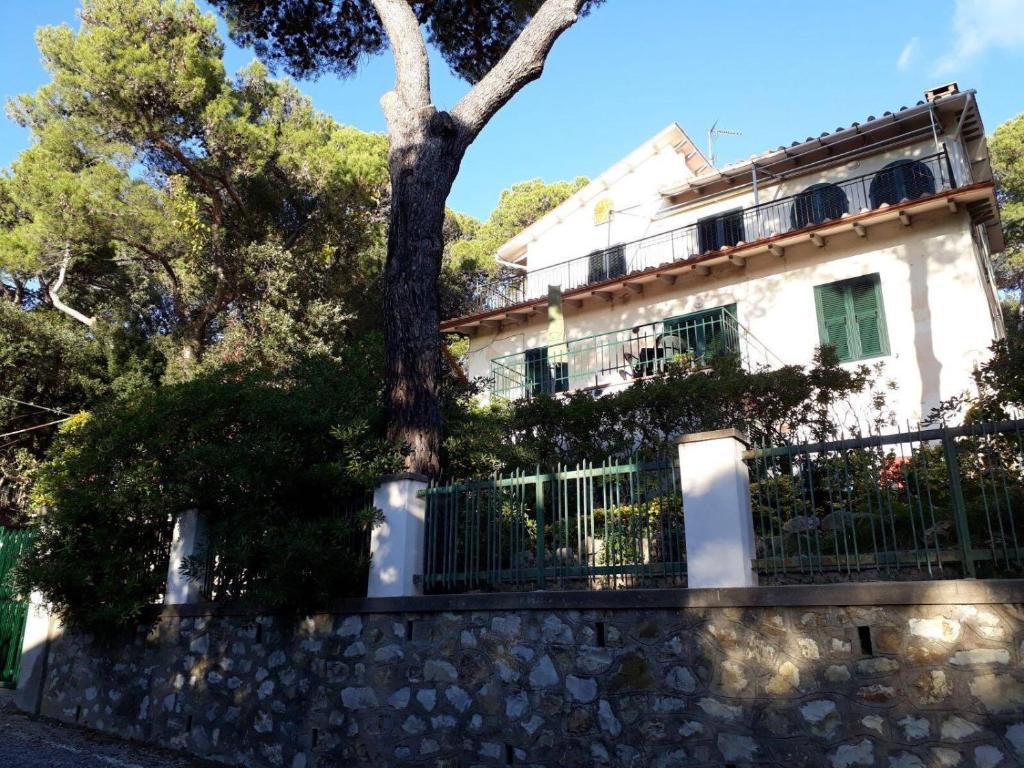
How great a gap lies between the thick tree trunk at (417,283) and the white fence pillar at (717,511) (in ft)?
10.1

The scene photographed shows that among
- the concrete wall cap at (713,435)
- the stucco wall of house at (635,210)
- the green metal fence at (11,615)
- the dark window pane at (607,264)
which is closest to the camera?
the concrete wall cap at (713,435)

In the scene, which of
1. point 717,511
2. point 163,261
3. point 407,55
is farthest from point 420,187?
point 163,261

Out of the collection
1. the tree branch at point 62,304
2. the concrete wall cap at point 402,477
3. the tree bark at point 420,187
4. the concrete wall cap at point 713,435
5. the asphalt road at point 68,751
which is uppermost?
the tree branch at point 62,304

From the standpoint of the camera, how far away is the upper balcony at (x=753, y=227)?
14.4 m

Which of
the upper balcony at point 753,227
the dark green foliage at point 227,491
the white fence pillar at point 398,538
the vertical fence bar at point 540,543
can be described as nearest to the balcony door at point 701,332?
the upper balcony at point 753,227

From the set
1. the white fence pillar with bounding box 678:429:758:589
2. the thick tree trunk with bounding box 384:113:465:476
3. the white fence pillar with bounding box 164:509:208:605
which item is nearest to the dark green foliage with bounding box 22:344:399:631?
the white fence pillar with bounding box 164:509:208:605

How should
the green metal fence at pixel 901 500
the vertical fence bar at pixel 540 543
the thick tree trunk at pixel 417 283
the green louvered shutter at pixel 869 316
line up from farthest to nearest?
the green louvered shutter at pixel 869 316
the thick tree trunk at pixel 417 283
the vertical fence bar at pixel 540 543
the green metal fence at pixel 901 500

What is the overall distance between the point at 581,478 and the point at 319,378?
151 inches

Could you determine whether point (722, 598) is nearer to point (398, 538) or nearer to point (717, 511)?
point (717, 511)

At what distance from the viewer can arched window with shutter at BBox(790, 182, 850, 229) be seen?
15461 millimetres

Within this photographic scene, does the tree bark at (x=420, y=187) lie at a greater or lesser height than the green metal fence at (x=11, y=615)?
greater

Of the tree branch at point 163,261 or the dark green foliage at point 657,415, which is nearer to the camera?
the dark green foliage at point 657,415

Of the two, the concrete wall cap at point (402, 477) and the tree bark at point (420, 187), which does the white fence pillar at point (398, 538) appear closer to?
the concrete wall cap at point (402, 477)

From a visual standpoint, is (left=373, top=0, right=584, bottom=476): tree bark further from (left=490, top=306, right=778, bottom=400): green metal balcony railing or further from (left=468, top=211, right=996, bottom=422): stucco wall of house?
(left=468, top=211, right=996, bottom=422): stucco wall of house
